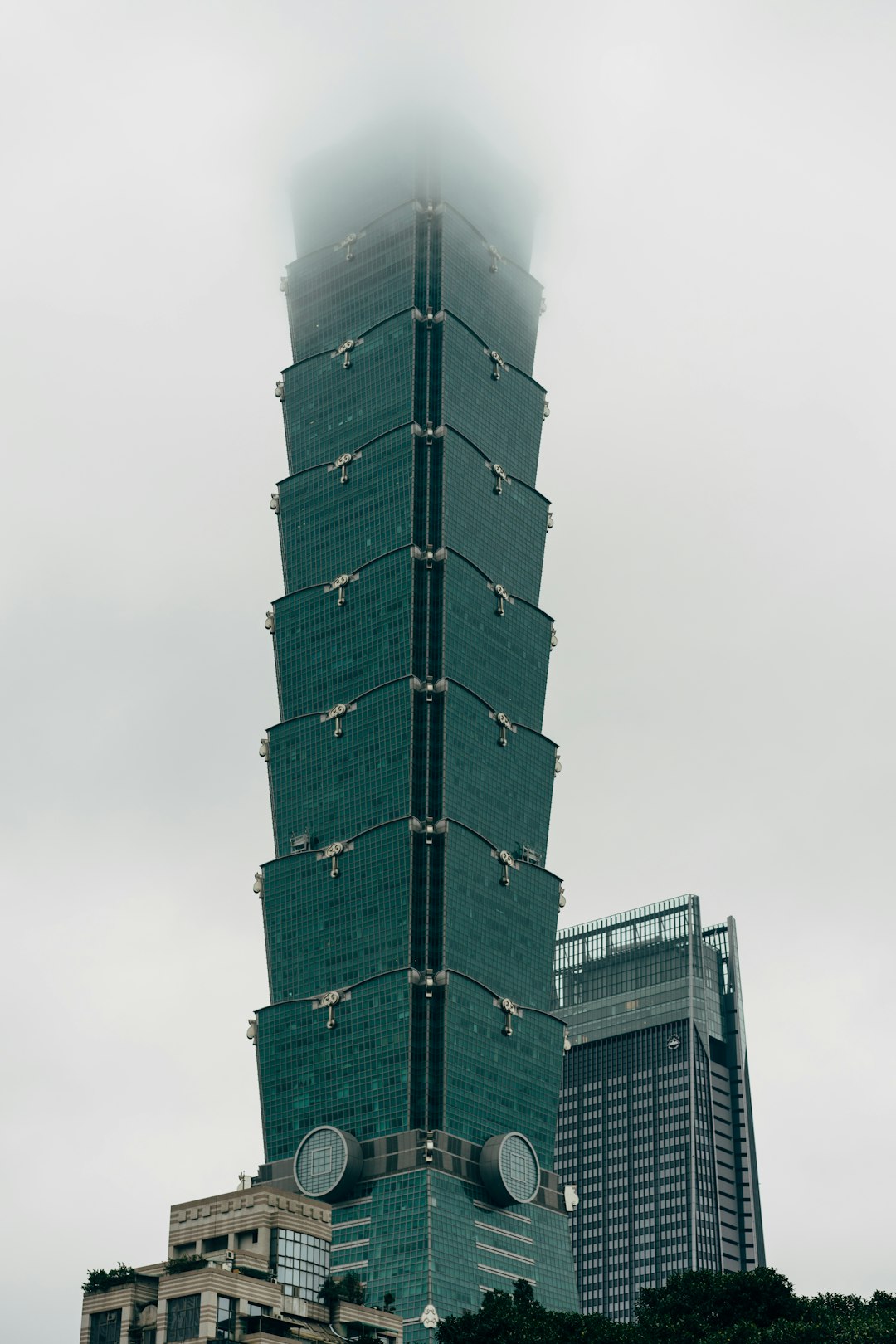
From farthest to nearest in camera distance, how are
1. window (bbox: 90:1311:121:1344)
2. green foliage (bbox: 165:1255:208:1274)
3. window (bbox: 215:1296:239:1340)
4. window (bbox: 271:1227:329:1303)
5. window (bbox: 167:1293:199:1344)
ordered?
window (bbox: 271:1227:329:1303) < window (bbox: 90:1311:121:1344) < green foliage (bbox: 165:1255:208:1274) < window (bbox: 167:1293:199:1344) < window (bbox: 215:1296:239:1340)

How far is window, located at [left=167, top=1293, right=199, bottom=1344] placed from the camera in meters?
178

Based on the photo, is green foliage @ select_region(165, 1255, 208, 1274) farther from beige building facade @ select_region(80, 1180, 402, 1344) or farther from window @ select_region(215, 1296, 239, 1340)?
window @ select_region(215, 1296, 239, 1340)

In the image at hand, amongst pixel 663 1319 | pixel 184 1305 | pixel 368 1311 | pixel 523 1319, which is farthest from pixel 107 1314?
pixel 663 1319

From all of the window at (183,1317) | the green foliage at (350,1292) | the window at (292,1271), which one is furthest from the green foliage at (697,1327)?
the window at (183,1317)

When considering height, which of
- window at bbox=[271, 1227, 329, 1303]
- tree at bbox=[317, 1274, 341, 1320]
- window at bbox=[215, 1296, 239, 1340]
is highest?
window at bbox=[271, 1227, 329, 1303]

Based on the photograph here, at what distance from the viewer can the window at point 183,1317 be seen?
584 feet

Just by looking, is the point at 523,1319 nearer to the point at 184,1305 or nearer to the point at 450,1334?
the point at 450,1334

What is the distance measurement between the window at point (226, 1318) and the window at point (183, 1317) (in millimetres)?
2009

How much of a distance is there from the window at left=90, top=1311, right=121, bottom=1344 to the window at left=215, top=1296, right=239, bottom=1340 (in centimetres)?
1264

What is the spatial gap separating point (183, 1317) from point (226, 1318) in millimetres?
4092

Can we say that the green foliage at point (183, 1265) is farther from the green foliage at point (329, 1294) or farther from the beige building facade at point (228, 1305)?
the green foliage at point (329, 1294)

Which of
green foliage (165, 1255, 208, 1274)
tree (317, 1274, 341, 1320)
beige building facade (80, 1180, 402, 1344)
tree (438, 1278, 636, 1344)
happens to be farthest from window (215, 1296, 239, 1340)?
tree (438, 1278, 636, 1344)

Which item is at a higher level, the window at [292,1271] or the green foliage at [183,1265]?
the window at [292,1271]

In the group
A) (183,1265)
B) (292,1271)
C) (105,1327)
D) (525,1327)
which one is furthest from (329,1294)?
(105,1327)
